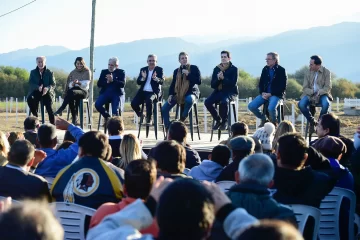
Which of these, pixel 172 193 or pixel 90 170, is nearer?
pixel 172 193

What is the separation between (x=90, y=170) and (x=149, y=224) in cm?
144

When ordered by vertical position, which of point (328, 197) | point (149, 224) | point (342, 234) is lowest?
point (342, 234)

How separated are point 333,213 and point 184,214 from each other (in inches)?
94.3

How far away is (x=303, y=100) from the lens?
8.35 m

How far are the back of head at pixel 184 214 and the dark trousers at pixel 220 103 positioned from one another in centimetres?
703

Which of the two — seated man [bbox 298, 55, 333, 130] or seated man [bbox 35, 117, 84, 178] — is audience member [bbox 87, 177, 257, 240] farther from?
seated man [bbox 298, 55, 333, 130]

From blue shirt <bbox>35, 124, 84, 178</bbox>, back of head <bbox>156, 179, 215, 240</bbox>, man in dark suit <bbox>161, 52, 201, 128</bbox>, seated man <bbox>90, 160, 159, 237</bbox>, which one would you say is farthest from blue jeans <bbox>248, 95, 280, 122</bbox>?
back of head <bbox>156, 179, 215, 240</bbox>

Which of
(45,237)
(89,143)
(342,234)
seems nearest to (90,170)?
(89,143)

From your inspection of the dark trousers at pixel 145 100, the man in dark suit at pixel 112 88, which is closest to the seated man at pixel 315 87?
the dark trousers at pixel 145 100

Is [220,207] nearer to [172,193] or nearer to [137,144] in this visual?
[172,193]

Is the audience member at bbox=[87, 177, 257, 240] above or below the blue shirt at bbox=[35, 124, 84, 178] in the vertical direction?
above

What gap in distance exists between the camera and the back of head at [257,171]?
117 inches

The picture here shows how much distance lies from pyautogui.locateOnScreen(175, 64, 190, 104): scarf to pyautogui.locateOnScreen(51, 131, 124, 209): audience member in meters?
5.47

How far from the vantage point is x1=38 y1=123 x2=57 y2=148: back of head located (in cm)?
490
